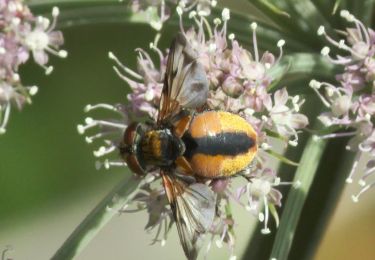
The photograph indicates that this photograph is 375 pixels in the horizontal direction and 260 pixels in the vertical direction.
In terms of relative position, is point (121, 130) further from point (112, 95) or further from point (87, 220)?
point (112, 95)

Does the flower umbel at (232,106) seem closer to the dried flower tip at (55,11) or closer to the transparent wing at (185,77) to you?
the transparent wing at (185,77)

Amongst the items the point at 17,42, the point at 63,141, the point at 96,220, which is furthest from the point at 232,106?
the point at 63,141

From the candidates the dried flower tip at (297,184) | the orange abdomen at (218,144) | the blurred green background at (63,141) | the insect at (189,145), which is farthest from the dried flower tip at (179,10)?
the blurred green background at (63,141)

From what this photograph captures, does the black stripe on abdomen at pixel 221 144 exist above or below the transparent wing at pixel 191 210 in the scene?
above

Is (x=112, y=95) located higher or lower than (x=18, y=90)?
lower

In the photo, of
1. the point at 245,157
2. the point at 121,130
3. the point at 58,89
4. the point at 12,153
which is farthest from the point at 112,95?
the point at 245,157

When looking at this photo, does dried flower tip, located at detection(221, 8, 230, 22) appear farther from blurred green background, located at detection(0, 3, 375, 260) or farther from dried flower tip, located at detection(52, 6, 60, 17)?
blurred green background, located at detection(0, 3, 375, 260)
